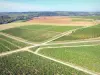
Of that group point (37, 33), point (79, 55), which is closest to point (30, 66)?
point (79, 55)

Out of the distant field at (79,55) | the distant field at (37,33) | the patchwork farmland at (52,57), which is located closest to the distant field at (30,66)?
the patchwork farmland at (52,57)

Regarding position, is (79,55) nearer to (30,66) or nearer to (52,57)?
(52,57)

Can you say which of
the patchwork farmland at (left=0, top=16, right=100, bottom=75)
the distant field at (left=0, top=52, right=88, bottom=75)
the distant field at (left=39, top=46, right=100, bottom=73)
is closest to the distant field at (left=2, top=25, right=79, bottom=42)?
the patchwork farmland at (left=0, top=16, right=100, bottom=75)

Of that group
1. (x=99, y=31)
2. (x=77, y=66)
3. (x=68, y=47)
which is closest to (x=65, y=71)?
(x=77, y=66)

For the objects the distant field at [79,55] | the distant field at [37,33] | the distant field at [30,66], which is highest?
the distant field at [37,33]

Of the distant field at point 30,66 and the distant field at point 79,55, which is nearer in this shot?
the distant field at point 30,66

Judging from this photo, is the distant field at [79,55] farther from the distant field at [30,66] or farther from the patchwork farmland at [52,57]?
the distant field at [30,66]

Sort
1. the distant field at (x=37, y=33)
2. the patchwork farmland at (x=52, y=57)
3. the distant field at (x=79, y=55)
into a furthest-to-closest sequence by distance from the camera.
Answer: the distant field at (x=37, y=33), the distant field at (x=79, y=55), the patchwork farmland at (x=52, y=57)

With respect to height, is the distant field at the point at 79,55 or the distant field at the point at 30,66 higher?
the distant field at the point at 79,55
